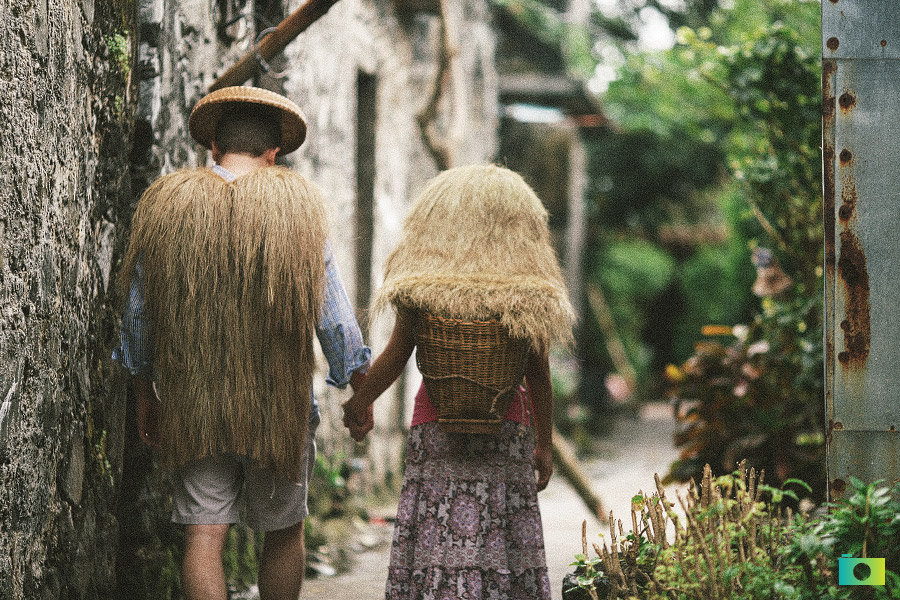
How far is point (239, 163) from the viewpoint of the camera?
2984mm

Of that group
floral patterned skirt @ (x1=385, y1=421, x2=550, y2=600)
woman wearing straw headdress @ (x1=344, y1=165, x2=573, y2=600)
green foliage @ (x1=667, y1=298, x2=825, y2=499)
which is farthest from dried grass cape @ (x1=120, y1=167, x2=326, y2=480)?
green foliage @ (x1=667, y1=298, x2=825, y2=499)

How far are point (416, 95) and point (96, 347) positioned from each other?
5220mm

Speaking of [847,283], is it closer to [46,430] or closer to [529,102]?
[46,430]

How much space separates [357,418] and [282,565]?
1.69ft

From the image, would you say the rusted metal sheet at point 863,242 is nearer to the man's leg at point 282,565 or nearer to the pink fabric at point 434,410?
the pink fabric at point 434,410

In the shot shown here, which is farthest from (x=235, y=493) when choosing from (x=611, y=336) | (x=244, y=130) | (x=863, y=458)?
(x=611, y=336)

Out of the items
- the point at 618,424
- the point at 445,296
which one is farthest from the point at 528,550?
the point at 618,424

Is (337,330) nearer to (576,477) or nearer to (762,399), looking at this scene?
(762,399)

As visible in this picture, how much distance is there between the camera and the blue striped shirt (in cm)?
286

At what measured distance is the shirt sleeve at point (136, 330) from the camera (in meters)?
2.85

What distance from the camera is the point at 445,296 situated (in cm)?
280

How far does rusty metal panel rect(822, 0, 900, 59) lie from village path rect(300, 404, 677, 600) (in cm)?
239

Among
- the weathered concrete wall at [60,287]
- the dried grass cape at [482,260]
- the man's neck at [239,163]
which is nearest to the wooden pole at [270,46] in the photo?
the weathered concrete wall at [60,287]

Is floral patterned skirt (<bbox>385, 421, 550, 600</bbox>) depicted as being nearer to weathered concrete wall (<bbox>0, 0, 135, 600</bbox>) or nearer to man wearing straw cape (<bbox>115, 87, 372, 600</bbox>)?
man wearing straw cape (<bbox>115, 87, 372, 600</bbox>)
